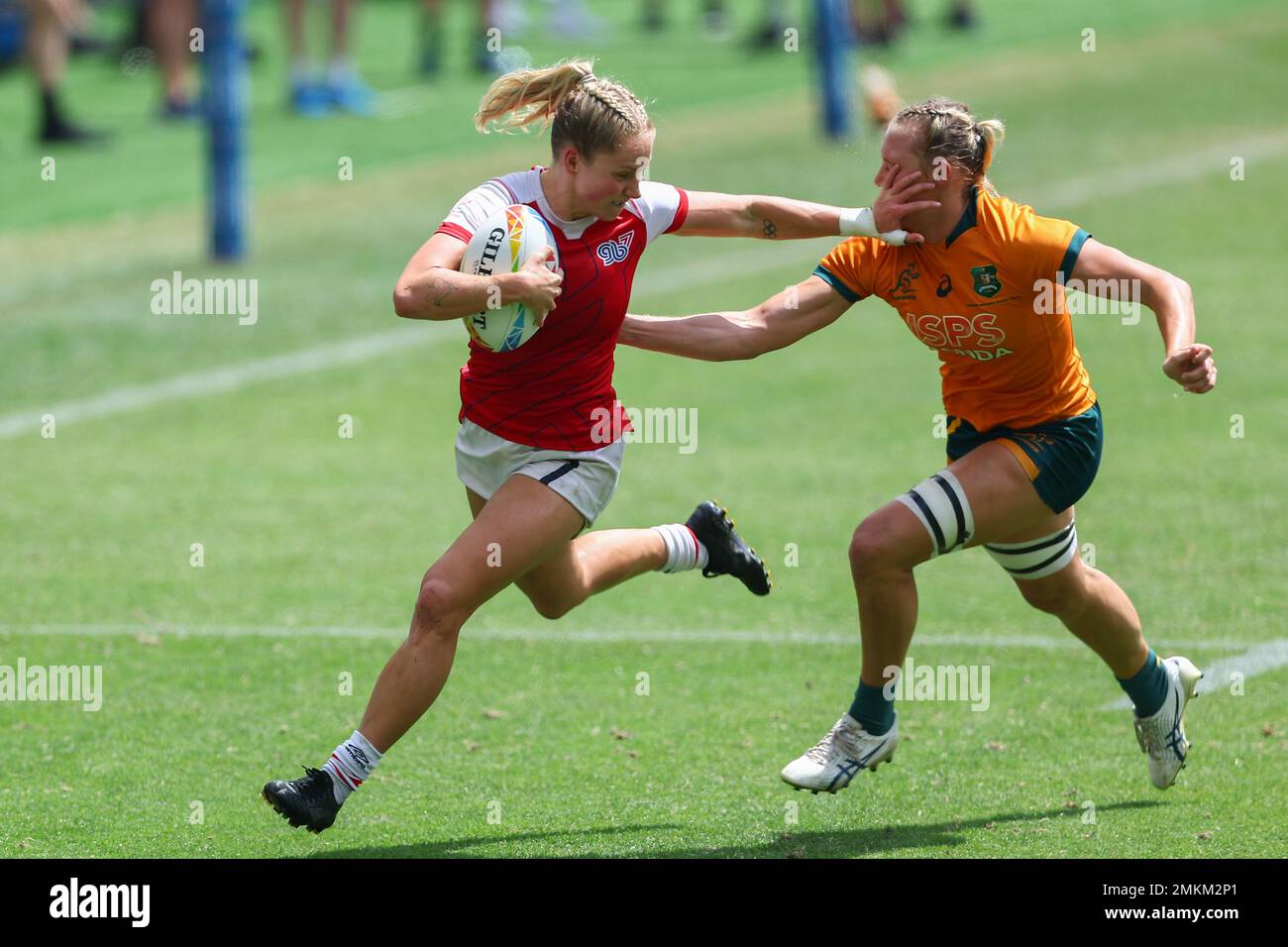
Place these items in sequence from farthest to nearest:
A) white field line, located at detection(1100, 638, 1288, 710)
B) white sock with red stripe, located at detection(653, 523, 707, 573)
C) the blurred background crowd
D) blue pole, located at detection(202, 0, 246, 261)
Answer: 1. the blurred background crowd
2. blue pole, located at detection(202, 0, 246, 261)
3. white field line, located at detection(1100, 638, 1288, 710)
4. white sock with red stripe, located at detection(653, 523, 707, 573)

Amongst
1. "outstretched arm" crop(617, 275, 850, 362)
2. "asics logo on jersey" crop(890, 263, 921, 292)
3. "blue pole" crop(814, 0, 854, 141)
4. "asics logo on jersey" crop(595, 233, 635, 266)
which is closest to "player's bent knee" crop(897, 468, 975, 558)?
"asics logo on jersey" crop(890, 263, 921, 292)

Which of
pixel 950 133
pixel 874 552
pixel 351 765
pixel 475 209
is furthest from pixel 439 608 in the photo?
pixel 950 133

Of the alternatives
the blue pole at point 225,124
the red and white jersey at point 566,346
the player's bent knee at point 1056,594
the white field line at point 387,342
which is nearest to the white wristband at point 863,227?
the red and white jersey at point 566,346

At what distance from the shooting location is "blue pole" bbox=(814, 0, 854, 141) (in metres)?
18.7

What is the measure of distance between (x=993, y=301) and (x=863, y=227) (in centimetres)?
48

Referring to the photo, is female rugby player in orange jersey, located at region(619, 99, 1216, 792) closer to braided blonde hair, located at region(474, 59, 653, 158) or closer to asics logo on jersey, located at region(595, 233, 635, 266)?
asics logo on jersey, located at region(595, 233, 635, 266)

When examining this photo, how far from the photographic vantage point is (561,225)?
18.7 feet

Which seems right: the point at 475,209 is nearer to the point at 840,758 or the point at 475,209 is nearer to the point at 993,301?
the point at 993,301

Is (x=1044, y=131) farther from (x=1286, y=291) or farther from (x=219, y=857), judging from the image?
(x=219, y=857)

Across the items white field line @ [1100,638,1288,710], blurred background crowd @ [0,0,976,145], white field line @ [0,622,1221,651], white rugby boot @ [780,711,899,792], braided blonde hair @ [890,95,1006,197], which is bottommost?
white rugby boot @ [780,711,899,792]

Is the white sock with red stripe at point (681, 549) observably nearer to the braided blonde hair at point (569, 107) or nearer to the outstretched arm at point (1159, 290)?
the braided blonde hair at point (569, 107)

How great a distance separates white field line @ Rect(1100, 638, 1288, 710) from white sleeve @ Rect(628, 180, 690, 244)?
7.98ft
